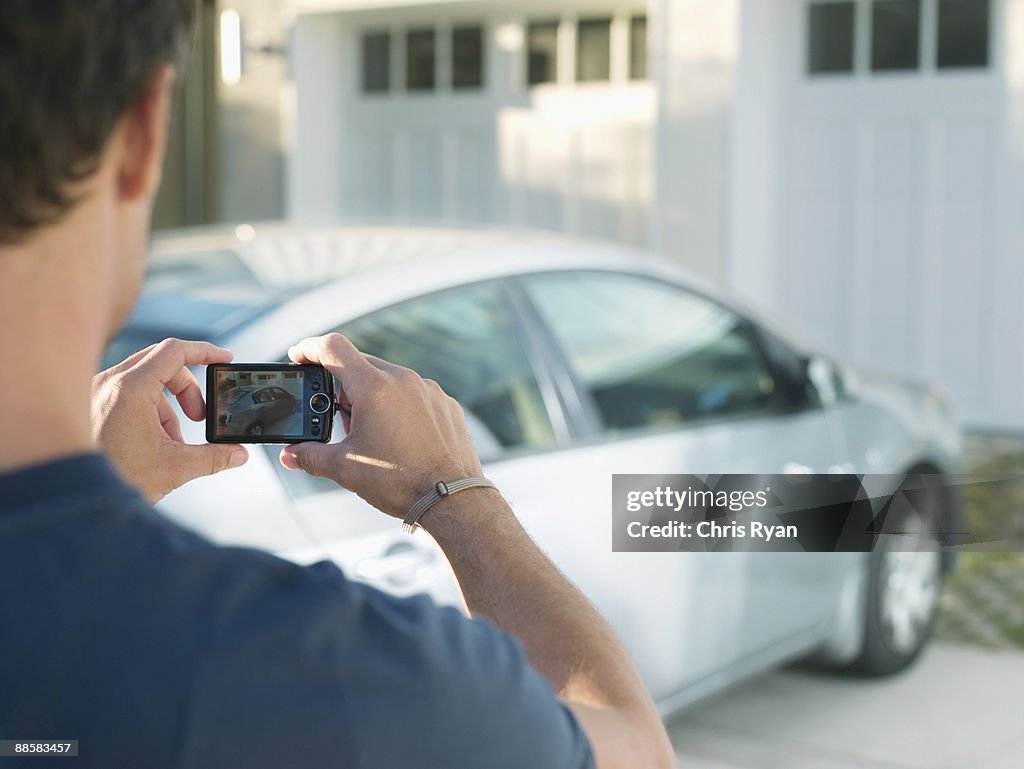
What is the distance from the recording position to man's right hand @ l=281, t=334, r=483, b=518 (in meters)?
1.26

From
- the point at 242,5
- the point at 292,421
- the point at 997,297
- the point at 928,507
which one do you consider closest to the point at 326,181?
the point at 242,5

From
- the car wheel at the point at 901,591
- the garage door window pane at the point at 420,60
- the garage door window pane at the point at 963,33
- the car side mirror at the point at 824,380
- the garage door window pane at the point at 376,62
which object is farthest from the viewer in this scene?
the garage door window pane at the point at 376,62

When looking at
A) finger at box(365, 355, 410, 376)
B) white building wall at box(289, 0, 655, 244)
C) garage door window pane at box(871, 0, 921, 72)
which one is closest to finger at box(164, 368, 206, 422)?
finger at box(365, 355, 410, 376)

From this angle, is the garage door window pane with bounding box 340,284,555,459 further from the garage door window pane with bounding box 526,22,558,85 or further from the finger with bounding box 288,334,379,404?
the garage door window pane with bounding box 526,22,558,85

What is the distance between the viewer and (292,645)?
2.87 feet

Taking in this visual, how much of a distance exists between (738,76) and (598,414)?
4854mm

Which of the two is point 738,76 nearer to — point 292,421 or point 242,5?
point 242,5

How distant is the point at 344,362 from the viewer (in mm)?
1335

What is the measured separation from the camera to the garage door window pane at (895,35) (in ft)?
26.0

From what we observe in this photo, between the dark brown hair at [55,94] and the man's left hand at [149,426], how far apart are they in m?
0.56

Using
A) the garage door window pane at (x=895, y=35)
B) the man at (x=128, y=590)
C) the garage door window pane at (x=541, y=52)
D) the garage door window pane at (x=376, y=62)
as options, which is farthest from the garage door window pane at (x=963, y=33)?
the man at (x=128, y=590)

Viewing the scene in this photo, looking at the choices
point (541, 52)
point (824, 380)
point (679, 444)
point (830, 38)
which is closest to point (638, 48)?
point (541, 52)

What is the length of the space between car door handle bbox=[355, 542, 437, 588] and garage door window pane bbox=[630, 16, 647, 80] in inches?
240

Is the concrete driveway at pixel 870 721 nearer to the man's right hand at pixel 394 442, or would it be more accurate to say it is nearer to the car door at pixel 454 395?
the car door at pixel 454 395
